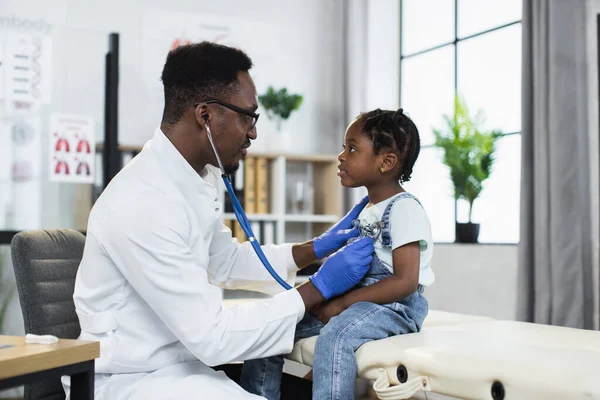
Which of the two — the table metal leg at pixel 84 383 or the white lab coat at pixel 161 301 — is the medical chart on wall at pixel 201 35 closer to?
the white lab coat at pixel 161 301

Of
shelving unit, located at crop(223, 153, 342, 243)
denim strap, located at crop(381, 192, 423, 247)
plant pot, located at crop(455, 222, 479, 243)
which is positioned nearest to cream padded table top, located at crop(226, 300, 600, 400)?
denim strap, located at crop(381, 192, 423, 247)

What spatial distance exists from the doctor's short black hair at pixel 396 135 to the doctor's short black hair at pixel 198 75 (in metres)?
0.44

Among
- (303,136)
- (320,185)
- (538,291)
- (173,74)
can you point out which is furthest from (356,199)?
(173,74)

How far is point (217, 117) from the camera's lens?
152 cm

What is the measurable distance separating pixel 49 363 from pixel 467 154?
2.82 m

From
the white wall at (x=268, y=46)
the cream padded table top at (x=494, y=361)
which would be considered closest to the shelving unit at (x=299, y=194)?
the white wall at (x=268, y=46)

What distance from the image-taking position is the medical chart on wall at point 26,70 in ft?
10.9

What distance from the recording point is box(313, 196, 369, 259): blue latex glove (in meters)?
1.87

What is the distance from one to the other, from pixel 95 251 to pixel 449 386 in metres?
0.75

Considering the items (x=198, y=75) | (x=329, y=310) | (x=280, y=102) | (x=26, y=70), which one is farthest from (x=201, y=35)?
(x=329, y=310)

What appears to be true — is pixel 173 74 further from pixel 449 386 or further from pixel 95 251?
pixel 449 386

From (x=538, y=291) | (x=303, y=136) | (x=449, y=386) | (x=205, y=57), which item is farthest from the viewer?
(x=303, y=136)

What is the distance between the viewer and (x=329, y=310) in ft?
5.42

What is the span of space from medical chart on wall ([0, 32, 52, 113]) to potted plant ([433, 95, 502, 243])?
203cm
